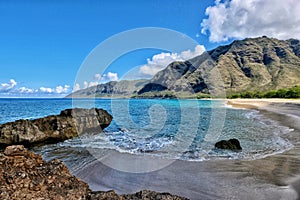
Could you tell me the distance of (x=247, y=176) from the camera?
28.0ft

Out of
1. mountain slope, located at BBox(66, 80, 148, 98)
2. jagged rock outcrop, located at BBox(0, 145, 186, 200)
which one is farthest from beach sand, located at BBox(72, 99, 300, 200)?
mountain slope, located at BBox(66, 80, 148, 98)

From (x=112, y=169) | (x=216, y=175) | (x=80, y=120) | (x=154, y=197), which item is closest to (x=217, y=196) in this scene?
(x=216, y=175)

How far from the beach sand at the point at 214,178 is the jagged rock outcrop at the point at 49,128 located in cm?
756

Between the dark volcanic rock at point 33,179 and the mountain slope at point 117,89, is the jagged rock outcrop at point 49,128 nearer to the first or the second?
the mountain slope at point 117,89

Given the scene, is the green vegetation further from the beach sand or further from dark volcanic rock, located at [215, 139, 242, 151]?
the beach sand

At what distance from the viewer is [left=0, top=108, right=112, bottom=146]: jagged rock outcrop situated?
15.7 metres

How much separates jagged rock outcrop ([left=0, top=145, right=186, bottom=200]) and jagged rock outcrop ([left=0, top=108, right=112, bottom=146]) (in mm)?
12940

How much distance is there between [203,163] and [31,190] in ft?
27.2

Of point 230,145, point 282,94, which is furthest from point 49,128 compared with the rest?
point 282,94

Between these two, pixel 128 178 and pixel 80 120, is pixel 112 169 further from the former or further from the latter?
pixel 80 120

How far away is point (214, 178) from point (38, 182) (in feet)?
21.1

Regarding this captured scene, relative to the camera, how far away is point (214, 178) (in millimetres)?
8422

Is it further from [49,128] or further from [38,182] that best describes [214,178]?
[49,128]

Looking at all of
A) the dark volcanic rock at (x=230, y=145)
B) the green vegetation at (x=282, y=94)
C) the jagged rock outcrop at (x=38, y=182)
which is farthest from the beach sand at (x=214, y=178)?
the green vegetation at (x=282, y=94)
